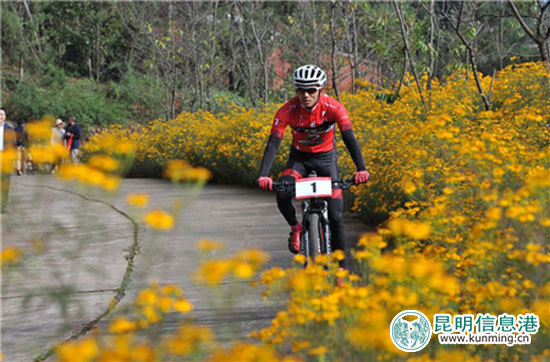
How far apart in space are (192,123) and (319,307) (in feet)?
58.9

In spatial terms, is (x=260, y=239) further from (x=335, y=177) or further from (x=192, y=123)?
(x=192, y=123)

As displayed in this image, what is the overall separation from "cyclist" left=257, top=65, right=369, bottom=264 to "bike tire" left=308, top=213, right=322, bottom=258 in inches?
4.7

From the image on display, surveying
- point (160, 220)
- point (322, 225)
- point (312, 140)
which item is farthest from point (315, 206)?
point (160, 220)

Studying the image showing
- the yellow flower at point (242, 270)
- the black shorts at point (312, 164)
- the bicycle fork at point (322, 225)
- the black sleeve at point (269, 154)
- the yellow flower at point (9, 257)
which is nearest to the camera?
the yellow flower at point (242, 270)

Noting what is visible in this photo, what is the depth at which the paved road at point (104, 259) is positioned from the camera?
3.28 metres

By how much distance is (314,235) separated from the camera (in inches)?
241

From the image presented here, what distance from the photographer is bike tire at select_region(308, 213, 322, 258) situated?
6.11 m

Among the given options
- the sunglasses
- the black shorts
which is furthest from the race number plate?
the sunglasses

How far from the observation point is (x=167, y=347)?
8.95ft

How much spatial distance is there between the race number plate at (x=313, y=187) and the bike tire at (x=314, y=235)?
0.86 feet

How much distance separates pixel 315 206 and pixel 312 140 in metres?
0.60

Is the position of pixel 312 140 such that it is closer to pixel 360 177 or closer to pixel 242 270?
pixel 360 177

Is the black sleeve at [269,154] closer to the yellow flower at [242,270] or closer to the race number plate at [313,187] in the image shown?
the race number plate at [313,187]

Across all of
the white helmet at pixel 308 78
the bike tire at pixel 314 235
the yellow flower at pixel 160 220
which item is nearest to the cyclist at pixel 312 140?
the white helmet at pixel 308 78
